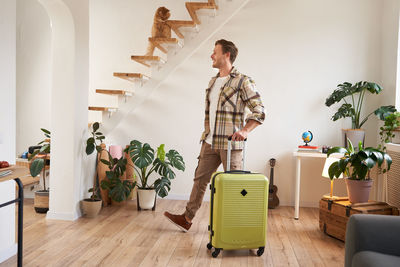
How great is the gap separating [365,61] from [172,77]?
2.21 meters

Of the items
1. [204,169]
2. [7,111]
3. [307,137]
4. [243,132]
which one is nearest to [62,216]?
[7,111]

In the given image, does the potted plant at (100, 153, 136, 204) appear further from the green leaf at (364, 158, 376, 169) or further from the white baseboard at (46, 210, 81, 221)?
the green leaf at (364, 158, 376, 169)

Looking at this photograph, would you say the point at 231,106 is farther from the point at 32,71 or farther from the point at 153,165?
the point at 32,71

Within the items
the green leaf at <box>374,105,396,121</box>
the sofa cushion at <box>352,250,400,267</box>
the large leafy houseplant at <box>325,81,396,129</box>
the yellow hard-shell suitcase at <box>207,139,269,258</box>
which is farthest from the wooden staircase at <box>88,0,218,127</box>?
the sofa cushion at <box>352,250,400,267</box>

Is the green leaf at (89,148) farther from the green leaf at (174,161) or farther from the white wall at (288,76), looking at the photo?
the white wall at (288,76)

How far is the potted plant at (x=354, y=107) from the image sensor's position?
4.14 metres

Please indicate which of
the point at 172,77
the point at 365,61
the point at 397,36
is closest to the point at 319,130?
the point at 365,61

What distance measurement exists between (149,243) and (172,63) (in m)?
2.21

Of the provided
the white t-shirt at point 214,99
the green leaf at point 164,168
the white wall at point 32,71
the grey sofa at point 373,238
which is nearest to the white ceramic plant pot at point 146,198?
the green leaf at point 164,168

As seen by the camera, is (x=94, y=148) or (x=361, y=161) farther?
(x=94, y=148)

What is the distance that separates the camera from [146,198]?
4316 mm

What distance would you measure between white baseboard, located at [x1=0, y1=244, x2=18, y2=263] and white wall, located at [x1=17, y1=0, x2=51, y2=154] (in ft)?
8.42

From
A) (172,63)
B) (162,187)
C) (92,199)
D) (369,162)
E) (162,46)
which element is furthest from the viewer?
(172,63)

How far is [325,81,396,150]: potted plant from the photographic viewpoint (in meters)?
4.14
